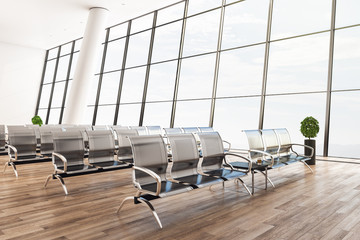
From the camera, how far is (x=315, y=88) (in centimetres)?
723

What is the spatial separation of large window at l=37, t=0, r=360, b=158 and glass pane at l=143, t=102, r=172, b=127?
0.13 ft

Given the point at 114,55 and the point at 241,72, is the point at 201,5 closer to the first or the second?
the point at 241,72

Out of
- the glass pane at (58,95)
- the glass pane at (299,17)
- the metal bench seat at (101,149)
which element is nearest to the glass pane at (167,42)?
the glass pane at (299,17)

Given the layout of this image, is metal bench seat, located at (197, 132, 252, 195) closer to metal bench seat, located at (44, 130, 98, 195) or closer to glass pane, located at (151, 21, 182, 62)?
metal bench seat, located at (44, 130, 98, 195)

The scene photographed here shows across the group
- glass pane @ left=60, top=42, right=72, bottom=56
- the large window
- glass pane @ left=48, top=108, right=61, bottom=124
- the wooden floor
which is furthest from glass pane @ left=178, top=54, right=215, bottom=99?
glass pane @ left=60, top=42, right=72, bottom=56

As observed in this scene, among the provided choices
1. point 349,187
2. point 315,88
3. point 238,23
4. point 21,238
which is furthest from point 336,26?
point 21,238

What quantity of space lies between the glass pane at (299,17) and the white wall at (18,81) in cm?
1657

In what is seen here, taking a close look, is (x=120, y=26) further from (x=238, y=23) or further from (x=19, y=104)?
(x=19, y=104)

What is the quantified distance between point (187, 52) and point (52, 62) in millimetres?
12080

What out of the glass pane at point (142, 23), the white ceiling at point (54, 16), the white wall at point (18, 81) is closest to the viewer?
the white ceiling at point (54, 16)

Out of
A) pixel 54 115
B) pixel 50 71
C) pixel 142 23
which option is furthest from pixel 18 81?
pixel 142 23

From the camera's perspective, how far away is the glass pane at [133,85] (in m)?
11.2

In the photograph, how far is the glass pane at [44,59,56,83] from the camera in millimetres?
17381

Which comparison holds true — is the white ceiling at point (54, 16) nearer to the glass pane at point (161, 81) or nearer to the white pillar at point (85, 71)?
the white pillar at point (85, 71)
